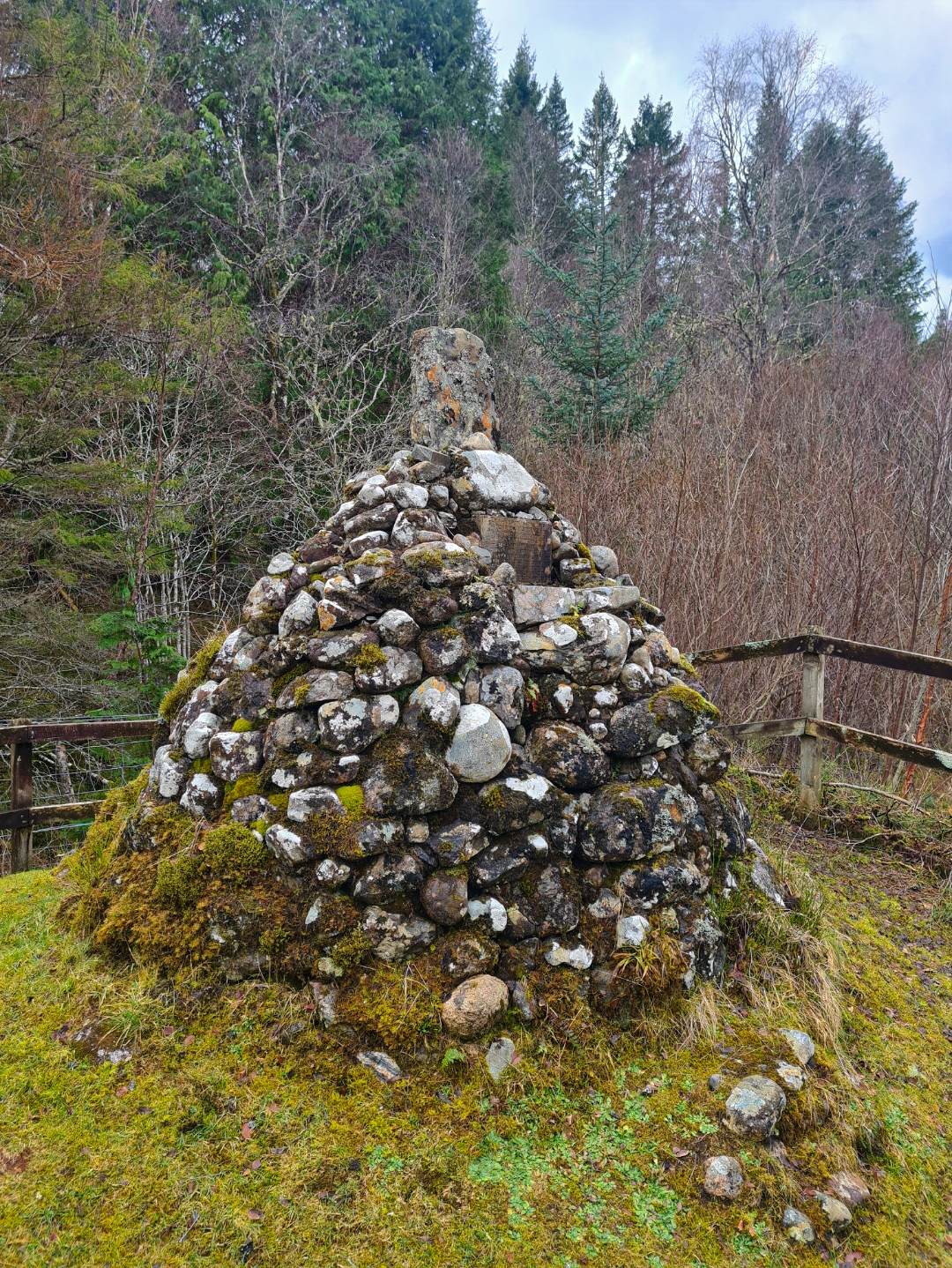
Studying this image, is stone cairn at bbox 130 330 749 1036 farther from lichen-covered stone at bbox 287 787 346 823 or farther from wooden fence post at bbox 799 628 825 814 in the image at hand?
wooden fence post at bbox 799 628 825 814

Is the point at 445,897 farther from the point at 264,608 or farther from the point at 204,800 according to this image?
the point at 264,608

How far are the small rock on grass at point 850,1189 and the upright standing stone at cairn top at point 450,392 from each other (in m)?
3.66

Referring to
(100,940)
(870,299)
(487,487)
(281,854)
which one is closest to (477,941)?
(281,854)

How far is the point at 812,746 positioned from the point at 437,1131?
3883mm

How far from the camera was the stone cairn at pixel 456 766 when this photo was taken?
255 centimetres

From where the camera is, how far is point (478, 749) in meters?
2.73

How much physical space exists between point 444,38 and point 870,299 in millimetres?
13351

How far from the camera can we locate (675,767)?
3.09 metres

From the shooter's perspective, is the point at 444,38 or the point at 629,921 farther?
the point at 444,38

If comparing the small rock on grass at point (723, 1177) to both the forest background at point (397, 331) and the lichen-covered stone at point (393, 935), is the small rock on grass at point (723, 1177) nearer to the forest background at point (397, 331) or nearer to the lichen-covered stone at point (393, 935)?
the lichen-covered stone at point (393, 935)

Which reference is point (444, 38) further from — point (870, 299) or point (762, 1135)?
point (762, 1135)

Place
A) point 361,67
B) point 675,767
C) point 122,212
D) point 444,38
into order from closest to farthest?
point 675,767, point 122,212, point 361,67, point 444,38

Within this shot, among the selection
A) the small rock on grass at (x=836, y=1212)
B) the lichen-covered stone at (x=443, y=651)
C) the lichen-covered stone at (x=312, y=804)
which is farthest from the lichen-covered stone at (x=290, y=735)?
the small rock on grass at (x=836, y=1212)

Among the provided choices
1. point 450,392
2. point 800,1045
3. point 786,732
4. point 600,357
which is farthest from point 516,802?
point 600,357
